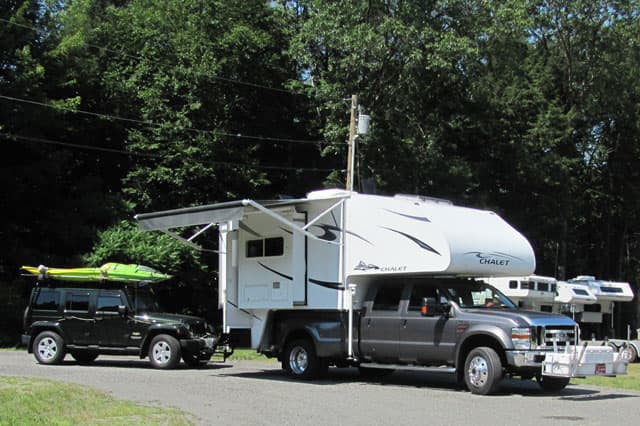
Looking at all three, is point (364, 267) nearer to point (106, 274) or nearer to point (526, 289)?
point (106, 274)

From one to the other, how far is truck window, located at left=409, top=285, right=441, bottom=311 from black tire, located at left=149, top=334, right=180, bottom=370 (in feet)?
18.8

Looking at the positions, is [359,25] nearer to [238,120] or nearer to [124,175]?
[238,120]

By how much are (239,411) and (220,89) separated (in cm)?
2376

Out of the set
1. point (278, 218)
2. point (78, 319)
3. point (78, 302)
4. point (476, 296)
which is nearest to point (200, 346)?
point (78, 319)

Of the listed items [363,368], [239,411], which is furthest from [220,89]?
[239,411]

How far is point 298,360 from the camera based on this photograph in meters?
16.8

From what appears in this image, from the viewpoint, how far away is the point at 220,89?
33.6 meters

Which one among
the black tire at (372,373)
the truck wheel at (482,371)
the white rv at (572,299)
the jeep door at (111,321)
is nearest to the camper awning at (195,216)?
the jeep door at (111,321)

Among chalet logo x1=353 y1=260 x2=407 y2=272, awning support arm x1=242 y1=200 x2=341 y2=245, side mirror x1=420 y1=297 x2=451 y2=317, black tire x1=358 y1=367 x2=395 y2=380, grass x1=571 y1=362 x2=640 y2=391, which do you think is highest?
awning support arm x1=242 y1=200 x2=341 y2=245

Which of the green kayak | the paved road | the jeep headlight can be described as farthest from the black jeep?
the jeep headlight

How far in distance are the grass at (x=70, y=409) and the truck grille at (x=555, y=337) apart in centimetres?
637

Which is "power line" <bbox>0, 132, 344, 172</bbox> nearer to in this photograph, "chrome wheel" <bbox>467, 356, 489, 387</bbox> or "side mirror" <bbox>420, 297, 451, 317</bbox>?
"side mirror" <bbox>420, 297, 451, 317</bbox>

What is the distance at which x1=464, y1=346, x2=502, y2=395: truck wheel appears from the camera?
13617 millimetres

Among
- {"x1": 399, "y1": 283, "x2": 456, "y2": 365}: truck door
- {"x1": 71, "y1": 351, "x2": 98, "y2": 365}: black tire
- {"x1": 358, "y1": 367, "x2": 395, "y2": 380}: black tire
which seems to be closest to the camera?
{"x1": 399, "y1": 283, "x2": 456, "y2": 365}: truck door
